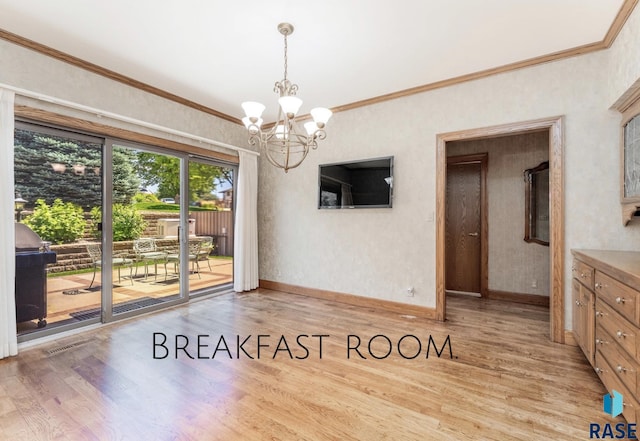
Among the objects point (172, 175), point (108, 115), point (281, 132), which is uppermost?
point (108, 115)

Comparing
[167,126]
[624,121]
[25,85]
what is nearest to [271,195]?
[167,126]

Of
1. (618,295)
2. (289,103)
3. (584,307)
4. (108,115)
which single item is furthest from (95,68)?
(584,307)

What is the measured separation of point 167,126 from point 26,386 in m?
2.93

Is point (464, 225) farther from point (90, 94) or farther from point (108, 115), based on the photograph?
point (90, 94)

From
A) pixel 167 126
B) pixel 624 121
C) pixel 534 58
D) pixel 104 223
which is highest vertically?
pixel 534 58

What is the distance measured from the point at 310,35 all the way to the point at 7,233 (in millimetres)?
3090

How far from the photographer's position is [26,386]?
2121 mm

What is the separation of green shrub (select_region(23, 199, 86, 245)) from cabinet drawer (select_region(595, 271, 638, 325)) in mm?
4485

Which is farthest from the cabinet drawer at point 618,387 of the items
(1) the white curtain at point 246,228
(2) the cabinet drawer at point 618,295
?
(1) the white curtain at point 246,228

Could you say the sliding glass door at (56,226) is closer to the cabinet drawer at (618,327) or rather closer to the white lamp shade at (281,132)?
the white lamp shade at (281,132)

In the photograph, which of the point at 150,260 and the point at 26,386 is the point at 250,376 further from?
the point at 150,260

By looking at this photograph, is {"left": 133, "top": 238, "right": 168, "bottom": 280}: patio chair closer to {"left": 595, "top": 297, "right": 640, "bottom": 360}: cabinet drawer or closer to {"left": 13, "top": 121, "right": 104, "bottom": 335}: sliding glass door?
{"left": 13, "top": 121, "right": 104, "bottom": 335}: sliding glass door

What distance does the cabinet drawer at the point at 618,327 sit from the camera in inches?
62.0

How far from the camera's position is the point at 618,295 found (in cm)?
Result: 177
